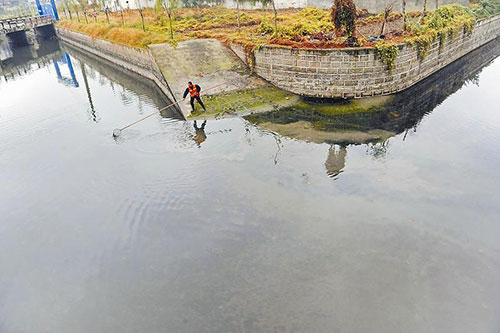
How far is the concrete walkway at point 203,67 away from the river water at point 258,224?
3713 mm

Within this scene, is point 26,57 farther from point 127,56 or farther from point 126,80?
point 126,80

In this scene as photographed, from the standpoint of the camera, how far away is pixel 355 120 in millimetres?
15742

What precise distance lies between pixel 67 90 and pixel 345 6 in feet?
71.0

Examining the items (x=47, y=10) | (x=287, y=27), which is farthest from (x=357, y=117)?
(x=47, y=10)

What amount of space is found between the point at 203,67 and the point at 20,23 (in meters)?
45.2

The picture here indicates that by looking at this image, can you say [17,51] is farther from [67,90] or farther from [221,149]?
[221,149]

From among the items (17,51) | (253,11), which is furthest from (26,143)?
(17,51)

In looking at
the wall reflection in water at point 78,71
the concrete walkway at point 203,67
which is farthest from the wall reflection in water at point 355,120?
the wall reflection in water at point 78,71

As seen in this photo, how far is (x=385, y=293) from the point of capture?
713 cm

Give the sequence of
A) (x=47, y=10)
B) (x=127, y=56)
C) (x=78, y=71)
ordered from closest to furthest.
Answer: (x=127, y=56)
(x=78, y=71)
(x=47, y=10)

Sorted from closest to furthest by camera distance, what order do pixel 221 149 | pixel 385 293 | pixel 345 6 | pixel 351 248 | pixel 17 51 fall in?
pixel 385 293
pixel 351 248
pixel 221 149
pixel 345 6
pixel 17 51

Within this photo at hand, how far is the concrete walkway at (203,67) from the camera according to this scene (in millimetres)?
19656

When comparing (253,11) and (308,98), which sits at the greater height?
(253,11)

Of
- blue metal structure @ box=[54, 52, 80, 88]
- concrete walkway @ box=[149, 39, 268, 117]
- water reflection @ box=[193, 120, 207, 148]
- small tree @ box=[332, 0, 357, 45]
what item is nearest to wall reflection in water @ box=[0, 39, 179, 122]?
blue metal structure @ box=[54, 52, 80, 88]
